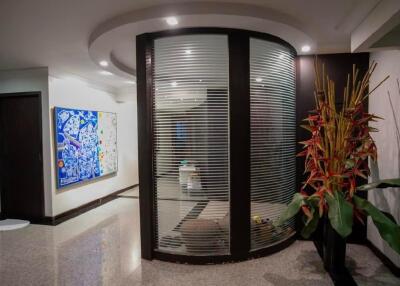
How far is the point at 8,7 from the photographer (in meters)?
2.32

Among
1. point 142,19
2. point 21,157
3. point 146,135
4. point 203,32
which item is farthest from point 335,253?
point 21,157

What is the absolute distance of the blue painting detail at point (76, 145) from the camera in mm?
4504

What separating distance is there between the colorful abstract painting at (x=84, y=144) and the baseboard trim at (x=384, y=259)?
4727mm

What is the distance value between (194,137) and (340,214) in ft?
5.13

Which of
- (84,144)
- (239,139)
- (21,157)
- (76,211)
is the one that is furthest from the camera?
(84,144)

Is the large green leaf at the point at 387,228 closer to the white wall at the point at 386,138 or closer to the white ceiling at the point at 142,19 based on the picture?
the white wall at the point at 386,138

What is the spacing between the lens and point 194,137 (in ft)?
9.23

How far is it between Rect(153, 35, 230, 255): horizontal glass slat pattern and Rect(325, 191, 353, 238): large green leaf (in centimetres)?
103

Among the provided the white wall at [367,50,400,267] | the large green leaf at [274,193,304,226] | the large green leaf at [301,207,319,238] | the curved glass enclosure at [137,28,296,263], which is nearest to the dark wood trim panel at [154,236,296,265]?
the curved glass enclosure at [137,28,296,263]

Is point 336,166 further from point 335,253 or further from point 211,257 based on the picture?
point 211,257

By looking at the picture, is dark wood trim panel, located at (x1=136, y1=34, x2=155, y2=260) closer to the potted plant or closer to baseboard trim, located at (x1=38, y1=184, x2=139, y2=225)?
the potted plant

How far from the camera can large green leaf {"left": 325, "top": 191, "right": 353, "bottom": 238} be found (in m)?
2.21

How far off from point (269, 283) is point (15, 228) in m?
3.92

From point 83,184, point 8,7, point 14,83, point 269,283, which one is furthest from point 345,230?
Answer: point 14,83
